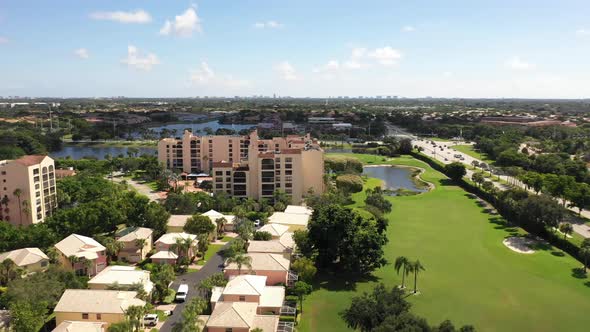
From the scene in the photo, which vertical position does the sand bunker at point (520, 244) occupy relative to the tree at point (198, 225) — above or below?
below

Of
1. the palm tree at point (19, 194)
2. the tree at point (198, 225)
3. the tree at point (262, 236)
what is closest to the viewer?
the tree at point (262, 236)

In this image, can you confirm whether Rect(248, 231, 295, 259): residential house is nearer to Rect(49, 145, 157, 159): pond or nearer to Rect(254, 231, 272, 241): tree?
Rect(254, 231, 272, 241): tree

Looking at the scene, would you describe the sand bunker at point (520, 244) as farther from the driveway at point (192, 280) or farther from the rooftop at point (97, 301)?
the rooftop at point (97, 301)

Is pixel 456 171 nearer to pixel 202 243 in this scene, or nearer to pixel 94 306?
pixel 202 243

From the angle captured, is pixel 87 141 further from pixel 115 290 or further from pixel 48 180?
pixel 115 290

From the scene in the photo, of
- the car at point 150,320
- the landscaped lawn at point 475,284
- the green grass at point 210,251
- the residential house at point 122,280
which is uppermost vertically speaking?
the residential house at point 122,280

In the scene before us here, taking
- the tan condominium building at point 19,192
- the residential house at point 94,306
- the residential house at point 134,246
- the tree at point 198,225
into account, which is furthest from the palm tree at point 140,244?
the tan condominium building at point 19,192

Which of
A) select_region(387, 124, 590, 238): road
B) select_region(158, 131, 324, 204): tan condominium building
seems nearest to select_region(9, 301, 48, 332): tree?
select_region(158, 131, 324, 204): tan condominium building
